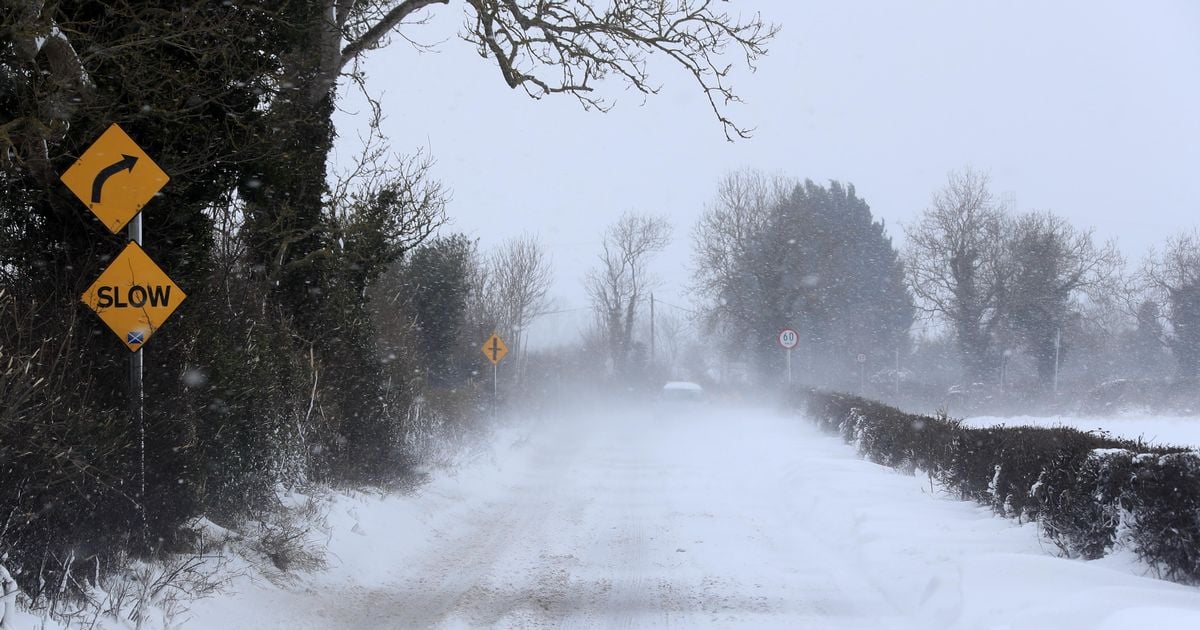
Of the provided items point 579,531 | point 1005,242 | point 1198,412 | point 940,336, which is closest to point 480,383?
point 579,531

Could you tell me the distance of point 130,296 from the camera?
19.7 ft

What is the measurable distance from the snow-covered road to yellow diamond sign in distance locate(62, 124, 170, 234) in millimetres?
2821

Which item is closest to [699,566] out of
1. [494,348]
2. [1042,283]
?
[494,348]

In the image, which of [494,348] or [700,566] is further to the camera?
[494,348]

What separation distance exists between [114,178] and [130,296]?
825mm

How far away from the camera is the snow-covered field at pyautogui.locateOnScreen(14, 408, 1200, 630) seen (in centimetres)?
629

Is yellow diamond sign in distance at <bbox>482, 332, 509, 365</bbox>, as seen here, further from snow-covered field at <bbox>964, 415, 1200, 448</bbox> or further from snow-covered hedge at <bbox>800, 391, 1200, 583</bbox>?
snow-covered hedge at <bbox>800, 391, 1200, 583</bbox>

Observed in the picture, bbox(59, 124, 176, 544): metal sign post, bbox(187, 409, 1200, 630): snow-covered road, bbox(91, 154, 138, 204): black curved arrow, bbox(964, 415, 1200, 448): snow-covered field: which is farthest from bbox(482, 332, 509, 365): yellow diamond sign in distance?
bbox(91, 154, 138, 204): black curved arrow

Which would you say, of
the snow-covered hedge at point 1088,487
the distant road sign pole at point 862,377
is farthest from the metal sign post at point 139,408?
the distant road sign pole at point 862,377

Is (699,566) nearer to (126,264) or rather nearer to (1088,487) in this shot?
(1088,487)

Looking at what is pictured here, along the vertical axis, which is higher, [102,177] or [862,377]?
[102,177]

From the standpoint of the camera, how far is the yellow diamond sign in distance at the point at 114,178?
5984 mm

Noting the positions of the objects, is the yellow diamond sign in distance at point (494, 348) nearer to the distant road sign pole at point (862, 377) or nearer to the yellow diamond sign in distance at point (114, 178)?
the yellow diamond sign in distance at point (114, 178)

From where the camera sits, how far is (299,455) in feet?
31.3
